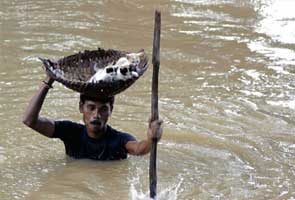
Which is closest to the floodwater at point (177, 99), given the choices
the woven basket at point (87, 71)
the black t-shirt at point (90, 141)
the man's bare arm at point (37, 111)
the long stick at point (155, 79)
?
the black t-shirt at point (90, 141)

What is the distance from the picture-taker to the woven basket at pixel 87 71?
4.71 m

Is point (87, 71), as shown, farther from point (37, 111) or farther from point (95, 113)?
point (37, 111)

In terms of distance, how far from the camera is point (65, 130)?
5184mm

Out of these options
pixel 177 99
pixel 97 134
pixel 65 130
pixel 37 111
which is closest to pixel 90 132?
pixel 97 134

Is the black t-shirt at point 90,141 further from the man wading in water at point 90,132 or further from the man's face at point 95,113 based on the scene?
the man's face at point 95,113

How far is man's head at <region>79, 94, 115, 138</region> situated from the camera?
4914 millimetres

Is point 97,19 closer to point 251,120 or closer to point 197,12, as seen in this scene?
point 197,12

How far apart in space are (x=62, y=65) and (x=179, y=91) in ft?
6.52

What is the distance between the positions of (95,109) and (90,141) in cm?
35

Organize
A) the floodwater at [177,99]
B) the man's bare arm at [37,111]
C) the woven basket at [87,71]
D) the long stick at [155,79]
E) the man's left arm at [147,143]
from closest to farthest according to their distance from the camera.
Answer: the long stick at [155,79]
the man's left arm at [147,143]
the woven basket at [87,71]
the man's bare arm at [37,111]
the floodwater at [177,99]

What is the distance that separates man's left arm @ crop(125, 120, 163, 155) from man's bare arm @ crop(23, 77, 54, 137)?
58 centimetres

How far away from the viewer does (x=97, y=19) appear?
381 inches

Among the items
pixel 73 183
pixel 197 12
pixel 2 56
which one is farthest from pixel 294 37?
pixel 73 183

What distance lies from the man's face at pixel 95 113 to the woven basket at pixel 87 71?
11 cm
